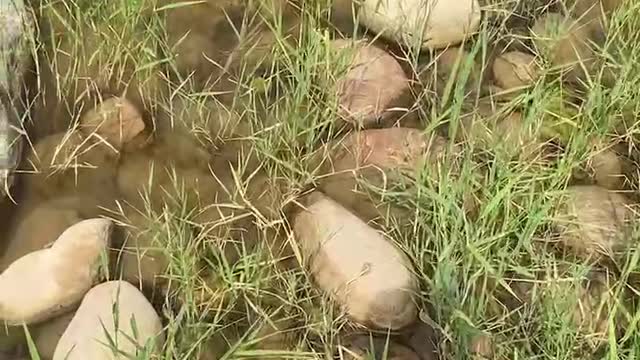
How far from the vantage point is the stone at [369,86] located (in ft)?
5.20

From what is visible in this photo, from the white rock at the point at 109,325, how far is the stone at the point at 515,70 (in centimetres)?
67

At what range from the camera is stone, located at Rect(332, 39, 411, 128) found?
1.58 m

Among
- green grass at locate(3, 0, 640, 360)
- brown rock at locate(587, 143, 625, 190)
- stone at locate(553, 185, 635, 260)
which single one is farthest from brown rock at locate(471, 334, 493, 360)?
brown rock at locate(587, 143, 625, 190)

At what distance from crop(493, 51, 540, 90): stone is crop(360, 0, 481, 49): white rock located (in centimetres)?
7

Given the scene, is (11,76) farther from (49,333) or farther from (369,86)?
(369,86)

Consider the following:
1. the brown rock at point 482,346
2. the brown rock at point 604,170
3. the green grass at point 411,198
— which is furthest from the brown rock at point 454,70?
the brown rock at point 482,346

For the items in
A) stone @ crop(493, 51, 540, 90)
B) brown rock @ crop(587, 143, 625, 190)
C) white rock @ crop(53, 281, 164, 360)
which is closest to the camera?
white rock @ crop(53, 281, 164, 360)

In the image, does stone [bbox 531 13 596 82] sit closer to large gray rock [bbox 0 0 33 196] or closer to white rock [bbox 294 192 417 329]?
white rock [bbox 294 192 417 329]

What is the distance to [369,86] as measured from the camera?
5.27 ft

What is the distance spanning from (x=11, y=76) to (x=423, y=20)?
2.04 feet

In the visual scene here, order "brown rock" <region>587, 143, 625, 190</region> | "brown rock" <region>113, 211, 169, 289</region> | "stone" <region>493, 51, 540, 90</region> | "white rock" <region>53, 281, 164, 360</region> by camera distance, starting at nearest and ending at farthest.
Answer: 1. "white rock" <region>53, 281, 164, 360</region>
2. "brown rock" <region>113, 211, 169, 289</region>
3. "brown rock" <region>587, 143, 625, 190</region>
4. "stone" <region>493, 51, 540, 90</region>

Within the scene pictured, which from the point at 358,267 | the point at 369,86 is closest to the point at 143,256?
the point at 358,267

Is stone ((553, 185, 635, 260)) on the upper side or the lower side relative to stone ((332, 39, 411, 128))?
lower

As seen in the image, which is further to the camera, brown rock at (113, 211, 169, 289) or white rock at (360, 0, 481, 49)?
white rock at (360, 0, 481, 49)
